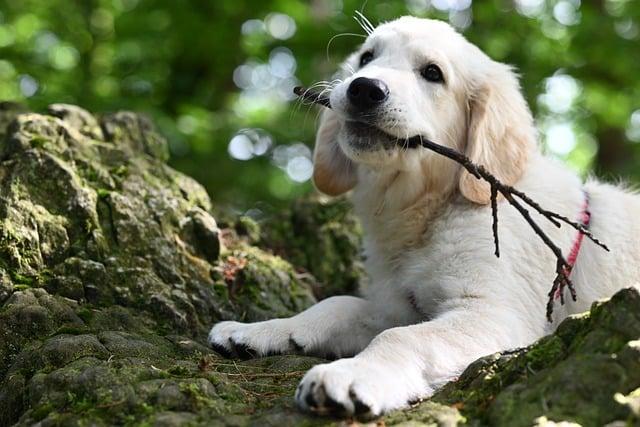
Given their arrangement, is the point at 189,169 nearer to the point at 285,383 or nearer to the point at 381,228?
the point at 381,228

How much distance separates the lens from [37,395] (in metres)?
2.96

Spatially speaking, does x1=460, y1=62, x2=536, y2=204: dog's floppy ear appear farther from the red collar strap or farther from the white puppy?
the red collar strap

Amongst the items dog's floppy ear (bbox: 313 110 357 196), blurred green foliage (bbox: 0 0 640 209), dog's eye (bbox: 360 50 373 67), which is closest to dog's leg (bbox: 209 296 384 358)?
dog's floppy ear (bbox: 313 110 357 196)

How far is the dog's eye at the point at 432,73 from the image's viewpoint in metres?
4.52


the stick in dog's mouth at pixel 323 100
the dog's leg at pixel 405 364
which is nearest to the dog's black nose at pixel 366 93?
the stick in dog's mouth at pixel 323 100

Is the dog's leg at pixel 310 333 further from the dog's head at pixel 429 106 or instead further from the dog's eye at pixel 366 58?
the dog's eye at pixel 366 58

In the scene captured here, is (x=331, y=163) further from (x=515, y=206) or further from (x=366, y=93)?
(x=515, y=206)

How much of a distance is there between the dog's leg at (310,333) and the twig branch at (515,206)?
100 cm

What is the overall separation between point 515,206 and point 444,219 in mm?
1068

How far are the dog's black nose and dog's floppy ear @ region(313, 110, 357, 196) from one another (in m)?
1.13

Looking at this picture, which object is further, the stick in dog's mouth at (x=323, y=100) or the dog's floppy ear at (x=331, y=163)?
the dog's floppy ear at (x=331, y=163)

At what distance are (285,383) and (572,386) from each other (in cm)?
128

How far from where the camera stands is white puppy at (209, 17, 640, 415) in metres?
3.81

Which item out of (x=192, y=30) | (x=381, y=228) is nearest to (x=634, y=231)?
(x=381, y=228)
